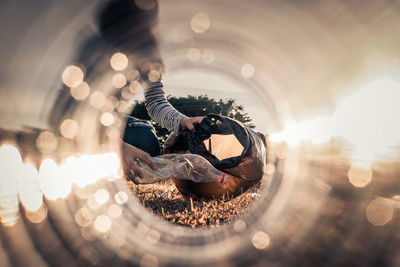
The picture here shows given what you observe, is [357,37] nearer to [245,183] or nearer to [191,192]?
[245,183]

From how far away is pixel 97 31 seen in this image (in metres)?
1.64

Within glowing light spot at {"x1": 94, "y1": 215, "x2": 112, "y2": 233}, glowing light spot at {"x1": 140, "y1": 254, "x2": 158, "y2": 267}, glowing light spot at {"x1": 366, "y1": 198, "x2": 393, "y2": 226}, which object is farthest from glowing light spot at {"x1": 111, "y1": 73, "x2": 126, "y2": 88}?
glowing light spot at {"x1": 366, "y1": 198, "x2": 393, "y2": 226}

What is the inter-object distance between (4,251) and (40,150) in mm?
510

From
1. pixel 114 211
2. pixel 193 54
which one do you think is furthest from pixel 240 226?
pixel 193 54

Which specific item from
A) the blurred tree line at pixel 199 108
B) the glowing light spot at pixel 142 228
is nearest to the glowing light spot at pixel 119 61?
the glowing light spot at pixel 142 228

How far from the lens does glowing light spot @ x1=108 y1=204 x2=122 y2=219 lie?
1.94 m

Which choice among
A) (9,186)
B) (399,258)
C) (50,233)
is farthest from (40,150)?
→ (399,258)

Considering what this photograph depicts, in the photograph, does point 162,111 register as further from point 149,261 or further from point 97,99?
point 149,261

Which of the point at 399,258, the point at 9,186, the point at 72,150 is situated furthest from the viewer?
the point at 72,150

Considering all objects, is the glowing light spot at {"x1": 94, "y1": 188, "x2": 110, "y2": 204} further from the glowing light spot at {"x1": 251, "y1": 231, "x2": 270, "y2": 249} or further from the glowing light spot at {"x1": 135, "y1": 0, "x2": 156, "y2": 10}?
the glowing light spot at {"x1": 135, "y1": 0, "x2": 156, "y2": 10}

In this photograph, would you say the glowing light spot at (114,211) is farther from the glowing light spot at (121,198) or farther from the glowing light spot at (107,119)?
the glowing light spot at (107,119)

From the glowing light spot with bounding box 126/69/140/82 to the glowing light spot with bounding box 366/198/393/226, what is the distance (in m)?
2.28

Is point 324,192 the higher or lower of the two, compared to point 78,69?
lower

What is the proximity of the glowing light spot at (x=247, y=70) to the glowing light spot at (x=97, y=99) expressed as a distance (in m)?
1.35
